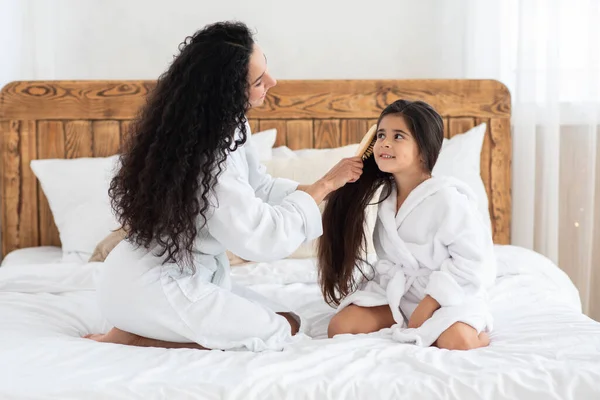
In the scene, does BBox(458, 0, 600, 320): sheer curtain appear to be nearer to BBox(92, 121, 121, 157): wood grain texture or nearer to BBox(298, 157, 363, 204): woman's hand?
BBox(298, 157, 363, 204): woman's hand

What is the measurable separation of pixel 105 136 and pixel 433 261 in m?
1.74

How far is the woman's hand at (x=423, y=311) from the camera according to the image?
5.88 feet

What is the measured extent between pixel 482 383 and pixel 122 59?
7.96 feet

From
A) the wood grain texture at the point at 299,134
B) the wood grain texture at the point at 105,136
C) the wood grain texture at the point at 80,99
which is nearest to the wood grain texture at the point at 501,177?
the wood grain texture at the point at 299,134

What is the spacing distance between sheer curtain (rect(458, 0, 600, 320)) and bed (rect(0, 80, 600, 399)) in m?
0.09

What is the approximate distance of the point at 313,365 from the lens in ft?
4.93

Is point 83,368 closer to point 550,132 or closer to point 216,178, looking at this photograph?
point 216,178

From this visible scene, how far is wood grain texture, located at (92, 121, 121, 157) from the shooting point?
10.3 feet

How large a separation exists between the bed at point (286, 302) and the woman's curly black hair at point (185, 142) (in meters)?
0.28

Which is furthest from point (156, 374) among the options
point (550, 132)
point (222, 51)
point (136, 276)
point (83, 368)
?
point (550, 132)

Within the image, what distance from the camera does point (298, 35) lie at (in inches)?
131

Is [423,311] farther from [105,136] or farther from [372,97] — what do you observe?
[105,136]

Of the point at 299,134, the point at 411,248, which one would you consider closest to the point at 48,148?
the point at 299,134

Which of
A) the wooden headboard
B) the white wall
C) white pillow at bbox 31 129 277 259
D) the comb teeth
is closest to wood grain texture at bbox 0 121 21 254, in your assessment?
the wooden headboard
